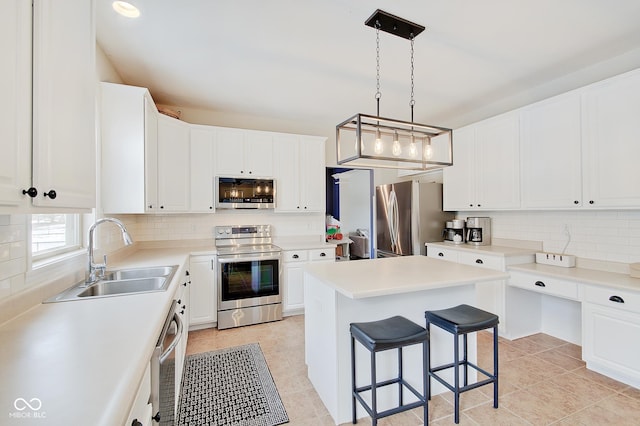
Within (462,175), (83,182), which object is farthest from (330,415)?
(462,175)

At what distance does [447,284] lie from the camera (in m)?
1.82

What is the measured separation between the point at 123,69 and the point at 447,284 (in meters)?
3.37

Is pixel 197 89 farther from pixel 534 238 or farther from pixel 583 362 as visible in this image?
pixel 583 362

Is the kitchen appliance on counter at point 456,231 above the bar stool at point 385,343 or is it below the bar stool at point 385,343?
above

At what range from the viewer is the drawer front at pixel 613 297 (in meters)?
2.13

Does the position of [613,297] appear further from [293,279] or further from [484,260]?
[293,279]

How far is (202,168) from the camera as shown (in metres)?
3.56

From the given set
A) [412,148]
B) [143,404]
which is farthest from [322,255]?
[143,404]

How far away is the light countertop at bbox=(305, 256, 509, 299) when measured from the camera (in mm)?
1689

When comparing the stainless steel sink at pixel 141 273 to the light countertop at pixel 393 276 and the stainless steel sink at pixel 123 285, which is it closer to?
the stainless steel sink at pixel 123 285

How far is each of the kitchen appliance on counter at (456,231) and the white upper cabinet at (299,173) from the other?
1.81m

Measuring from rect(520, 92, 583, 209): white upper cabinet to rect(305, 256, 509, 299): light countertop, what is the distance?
1396 millimetres

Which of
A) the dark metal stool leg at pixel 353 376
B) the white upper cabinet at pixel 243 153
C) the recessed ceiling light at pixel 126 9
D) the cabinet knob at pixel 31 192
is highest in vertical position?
the recessed ceiling light at pixel 126 9

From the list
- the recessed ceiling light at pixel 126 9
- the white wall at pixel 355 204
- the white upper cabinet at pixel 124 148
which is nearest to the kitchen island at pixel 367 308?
the white upper cabinet at pixel 124 148
